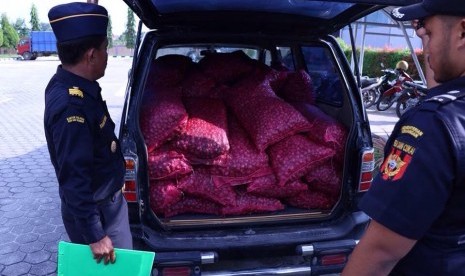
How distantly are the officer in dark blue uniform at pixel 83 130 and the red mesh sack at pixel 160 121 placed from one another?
1.92 feet

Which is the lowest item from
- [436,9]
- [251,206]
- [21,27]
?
[21,27]

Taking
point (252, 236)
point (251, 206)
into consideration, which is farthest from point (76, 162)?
point (251, 206)

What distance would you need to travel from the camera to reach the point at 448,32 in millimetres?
975

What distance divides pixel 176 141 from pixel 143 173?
0.38m

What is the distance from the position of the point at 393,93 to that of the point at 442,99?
9.33 m

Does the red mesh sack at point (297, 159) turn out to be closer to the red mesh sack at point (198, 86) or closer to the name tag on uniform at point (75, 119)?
the red mesh sack at point (198, 86)

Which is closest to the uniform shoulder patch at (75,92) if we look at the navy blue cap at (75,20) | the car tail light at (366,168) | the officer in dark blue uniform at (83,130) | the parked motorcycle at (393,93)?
the officer in dark blue uniform at (83,130)

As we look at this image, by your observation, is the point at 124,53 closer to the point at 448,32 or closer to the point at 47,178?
the point at 47,178

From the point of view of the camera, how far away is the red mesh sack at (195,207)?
255 centimetres

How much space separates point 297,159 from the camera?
2.61m

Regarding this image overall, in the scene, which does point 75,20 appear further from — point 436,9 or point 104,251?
point 436,9

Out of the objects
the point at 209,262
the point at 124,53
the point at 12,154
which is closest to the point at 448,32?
the point at 209,262

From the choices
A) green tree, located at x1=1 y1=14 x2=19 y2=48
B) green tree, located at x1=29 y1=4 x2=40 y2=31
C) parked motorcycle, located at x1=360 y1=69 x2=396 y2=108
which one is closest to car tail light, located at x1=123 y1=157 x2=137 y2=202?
parked motorcycle, located at x1=360 y1=69 x2=396 y2=108

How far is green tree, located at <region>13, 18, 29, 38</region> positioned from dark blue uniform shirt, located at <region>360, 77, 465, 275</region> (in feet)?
252
